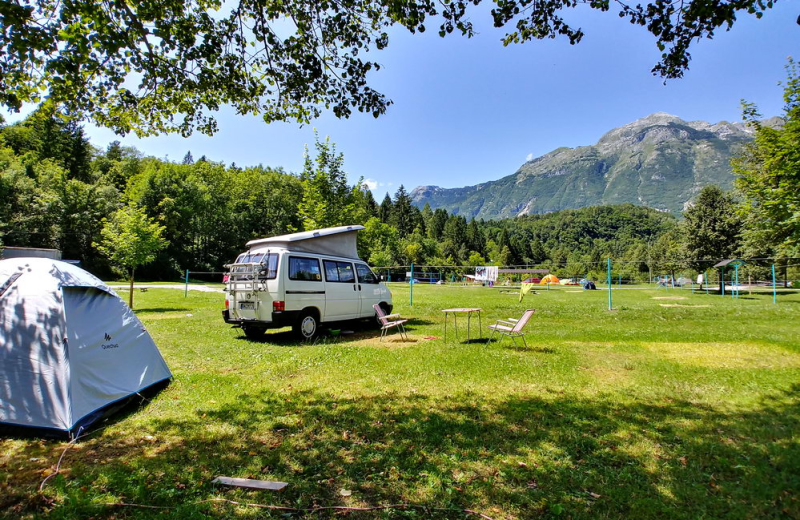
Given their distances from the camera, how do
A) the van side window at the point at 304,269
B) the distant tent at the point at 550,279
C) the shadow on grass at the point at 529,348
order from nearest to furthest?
the shadow on grass at the point at 529,348, the van side window at the point at 304,269, the distant tent at the point at 550,279

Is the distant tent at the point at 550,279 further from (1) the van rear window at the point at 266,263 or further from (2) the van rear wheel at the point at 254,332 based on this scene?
(1) the van rear window at the point at 266,263

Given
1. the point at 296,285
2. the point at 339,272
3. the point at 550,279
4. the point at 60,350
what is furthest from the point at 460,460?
the point at 550,279

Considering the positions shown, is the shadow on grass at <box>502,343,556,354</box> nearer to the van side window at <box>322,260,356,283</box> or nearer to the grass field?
the grass field

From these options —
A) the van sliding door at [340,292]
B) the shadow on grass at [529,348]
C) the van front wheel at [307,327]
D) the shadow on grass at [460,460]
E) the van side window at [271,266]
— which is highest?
the van side window at [271,266]

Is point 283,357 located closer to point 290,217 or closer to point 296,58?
point 296,58

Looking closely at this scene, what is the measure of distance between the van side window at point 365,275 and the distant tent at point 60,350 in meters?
6.15

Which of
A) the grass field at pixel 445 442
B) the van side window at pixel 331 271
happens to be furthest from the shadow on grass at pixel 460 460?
the van side window at pixel 331 271

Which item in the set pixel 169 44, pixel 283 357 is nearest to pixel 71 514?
pixel 283 357

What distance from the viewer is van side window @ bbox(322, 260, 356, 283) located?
9.73 meters

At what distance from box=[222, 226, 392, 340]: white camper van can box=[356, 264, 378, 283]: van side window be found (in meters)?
0.04

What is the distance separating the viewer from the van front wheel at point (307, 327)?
29.2 feet

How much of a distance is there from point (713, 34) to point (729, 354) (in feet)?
20.9

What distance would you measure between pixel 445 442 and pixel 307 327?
19.9 feet

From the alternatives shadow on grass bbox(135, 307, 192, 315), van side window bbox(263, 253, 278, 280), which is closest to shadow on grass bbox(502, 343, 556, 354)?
van side window bbox(263, 253, 278, 280)
